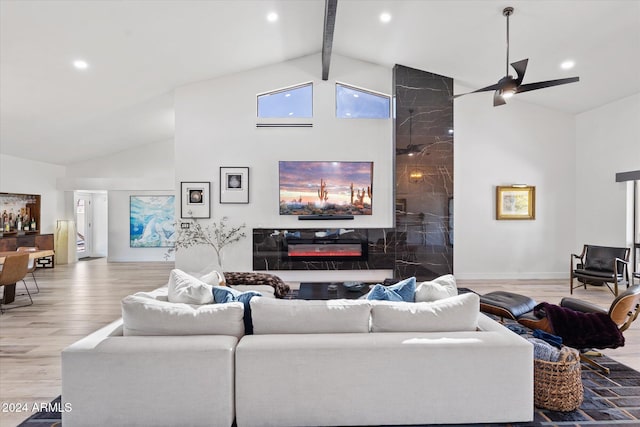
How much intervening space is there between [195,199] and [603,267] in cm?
678

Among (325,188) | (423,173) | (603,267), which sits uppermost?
(423,173)

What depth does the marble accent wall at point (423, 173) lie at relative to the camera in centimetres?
642

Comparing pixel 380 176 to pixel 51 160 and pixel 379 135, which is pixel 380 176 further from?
pixel 51 160

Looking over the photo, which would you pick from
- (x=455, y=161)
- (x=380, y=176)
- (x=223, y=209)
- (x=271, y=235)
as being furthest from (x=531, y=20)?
(x=223, y=209)

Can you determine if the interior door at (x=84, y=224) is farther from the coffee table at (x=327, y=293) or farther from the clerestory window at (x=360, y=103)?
the coffee table at (x=327, y=293)

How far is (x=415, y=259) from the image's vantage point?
21.2 feet

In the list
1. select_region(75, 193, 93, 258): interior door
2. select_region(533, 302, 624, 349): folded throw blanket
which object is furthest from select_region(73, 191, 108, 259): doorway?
select_region(533, 302, 624, 349): folded throw blanket

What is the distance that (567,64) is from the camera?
5.22 meters

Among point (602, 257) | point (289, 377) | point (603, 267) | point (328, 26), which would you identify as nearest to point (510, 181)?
point (602, 257)

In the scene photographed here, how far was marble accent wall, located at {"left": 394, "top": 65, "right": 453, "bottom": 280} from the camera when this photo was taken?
6.42m

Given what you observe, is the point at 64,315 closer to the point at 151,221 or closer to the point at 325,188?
the point at 325,188

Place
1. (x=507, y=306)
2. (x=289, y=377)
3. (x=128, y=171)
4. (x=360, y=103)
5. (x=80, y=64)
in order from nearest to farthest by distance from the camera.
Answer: (x=289, y=377) → (x=507, y=306) → (x=80, y=64) → (x=360, y=103) → (x=128, y=171)

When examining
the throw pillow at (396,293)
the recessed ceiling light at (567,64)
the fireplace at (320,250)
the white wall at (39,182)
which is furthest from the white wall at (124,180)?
the recessed ceiling light at (567,64)

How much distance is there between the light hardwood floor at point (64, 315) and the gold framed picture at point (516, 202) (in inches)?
48.7
